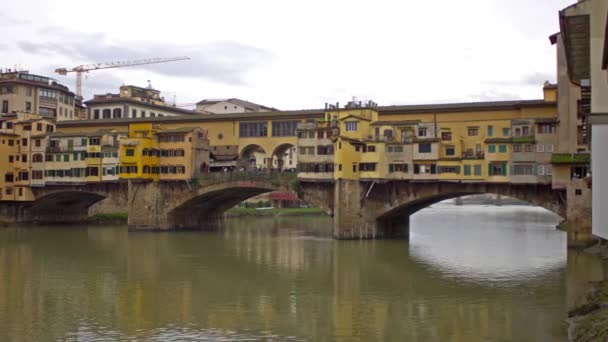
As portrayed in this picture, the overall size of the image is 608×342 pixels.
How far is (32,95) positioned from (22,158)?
1840 cm

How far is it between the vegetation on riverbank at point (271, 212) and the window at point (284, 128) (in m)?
24.5

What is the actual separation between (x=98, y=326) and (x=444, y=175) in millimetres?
32422

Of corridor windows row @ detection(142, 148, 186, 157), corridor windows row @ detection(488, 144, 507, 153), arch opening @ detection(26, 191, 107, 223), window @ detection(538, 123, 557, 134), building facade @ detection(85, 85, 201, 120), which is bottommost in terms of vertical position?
arch opening @ detection(26, 191, 107, 223)

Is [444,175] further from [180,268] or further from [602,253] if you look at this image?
[180,268]

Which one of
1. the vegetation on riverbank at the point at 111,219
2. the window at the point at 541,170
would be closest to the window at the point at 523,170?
the window at the point at 541,170

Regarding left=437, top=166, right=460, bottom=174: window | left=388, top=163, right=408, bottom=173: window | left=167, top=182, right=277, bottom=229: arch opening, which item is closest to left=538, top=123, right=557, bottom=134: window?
left=437, top=166, right=460, bottom=174: window

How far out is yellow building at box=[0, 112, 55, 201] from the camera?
66500 mm

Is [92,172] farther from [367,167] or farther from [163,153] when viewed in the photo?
[367,167]

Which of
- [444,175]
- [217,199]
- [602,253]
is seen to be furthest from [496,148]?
[217,199]

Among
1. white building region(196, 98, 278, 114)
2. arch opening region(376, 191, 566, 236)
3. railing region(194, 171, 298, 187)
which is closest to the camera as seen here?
arch opening region(376, 191, 566, 236)

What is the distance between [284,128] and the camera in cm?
5978

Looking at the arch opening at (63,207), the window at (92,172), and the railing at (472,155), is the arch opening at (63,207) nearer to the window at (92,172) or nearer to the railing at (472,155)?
the window at (92,172)

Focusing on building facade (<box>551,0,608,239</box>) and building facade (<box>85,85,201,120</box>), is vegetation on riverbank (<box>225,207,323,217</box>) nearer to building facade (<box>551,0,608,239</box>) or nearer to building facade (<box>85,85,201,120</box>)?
building facade (<box>85,85,201,120</box>)

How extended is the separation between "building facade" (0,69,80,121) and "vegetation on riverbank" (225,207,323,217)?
2539 cm
